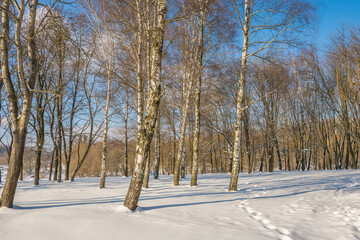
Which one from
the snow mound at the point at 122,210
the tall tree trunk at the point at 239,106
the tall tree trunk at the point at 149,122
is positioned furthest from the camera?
the tall tree trunk at the point at 239,106

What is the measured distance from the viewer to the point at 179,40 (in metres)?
10.7

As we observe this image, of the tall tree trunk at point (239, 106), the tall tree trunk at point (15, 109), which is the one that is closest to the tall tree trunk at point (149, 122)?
the tall tree trunk at point (15, 109)

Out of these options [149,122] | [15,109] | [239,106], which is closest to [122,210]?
[149,122]

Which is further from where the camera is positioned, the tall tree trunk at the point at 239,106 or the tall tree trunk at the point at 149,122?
the tall tree trunk at the point at 239,106

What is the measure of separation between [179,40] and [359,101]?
1199cm

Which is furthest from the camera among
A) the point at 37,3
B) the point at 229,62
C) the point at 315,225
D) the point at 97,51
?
the point at 229,62

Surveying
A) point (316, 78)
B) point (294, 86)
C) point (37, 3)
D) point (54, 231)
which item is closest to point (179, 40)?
point (37, 3)

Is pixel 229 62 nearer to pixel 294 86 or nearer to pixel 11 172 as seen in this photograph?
pixel 11 172

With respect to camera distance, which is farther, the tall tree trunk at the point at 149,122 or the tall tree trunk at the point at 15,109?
the tall tree trunk at the point at 149,122

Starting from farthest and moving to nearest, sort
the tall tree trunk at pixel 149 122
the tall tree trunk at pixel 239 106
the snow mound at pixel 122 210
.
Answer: the tall tree trunk at pixel 239 106 < the tall tree trunk at pixel 149 122 < the snow mound at pixel 122 210

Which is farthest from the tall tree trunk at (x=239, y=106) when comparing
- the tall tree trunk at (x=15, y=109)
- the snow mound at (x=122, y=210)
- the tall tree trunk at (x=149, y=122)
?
the tall tree trunk at (x=15, y=109)

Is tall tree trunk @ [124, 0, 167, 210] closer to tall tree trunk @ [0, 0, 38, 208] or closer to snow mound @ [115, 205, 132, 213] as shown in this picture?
snow mound @ [115, 205, 132, 213]

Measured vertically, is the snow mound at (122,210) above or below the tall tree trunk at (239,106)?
below

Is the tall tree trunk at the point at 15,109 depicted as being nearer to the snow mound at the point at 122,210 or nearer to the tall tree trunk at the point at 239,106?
the snow mound at the point at 122,210
